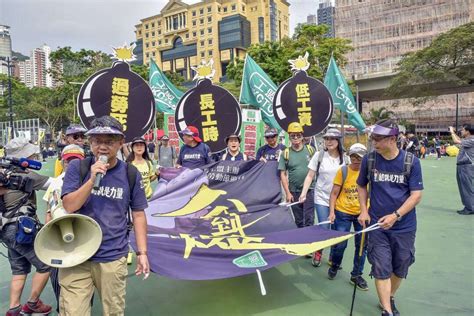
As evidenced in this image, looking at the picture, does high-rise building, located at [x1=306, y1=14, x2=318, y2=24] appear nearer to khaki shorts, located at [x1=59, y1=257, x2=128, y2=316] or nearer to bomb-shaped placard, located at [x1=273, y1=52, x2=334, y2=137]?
bomb-shaped placard, located at [x1=273, y1=52, x2=334, y2=137]

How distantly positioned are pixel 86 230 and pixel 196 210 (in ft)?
7.44

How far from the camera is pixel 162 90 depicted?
10.2 meters

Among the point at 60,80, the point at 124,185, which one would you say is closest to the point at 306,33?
the point at 124,185

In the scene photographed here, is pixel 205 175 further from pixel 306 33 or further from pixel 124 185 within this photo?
pixel 306 33

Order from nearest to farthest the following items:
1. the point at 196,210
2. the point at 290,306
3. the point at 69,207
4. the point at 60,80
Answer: the point at 69,207, the point at 290,306, the point at 196,210, the point at 60,80

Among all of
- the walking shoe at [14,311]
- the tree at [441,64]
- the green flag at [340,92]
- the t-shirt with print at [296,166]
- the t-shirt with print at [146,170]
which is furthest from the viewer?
the tree at [441,64]

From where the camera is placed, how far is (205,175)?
493 centimetres

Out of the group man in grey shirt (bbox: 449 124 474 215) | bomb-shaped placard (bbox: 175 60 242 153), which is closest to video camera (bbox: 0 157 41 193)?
bomb-shaped placard (bbox: 175 60 242 153)

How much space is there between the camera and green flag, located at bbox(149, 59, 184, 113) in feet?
32.9

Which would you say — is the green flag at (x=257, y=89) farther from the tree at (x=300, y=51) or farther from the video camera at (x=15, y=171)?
the tree at (x=300, y=51)

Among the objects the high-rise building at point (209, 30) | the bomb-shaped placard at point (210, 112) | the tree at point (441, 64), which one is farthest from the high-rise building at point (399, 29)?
the bomb-shaped placard at point (210, 112)

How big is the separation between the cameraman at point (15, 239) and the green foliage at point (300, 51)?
1918 cm

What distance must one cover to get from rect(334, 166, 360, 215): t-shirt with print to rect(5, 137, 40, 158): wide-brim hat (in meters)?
3.08

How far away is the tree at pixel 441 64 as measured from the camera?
25.1 m
